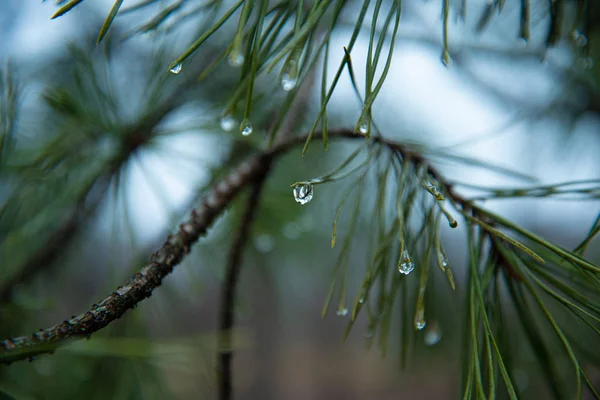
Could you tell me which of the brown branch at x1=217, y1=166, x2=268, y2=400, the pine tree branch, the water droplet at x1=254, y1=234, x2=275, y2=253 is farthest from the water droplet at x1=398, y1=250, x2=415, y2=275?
the water droplet at x1=254, y1=234, x2=275, y2=253

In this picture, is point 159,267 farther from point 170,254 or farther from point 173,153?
point 173,153

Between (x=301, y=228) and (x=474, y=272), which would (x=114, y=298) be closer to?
(x=474, y=272)

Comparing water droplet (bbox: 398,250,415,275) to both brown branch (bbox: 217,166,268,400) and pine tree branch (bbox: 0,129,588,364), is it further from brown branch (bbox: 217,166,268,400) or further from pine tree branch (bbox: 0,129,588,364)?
brown branch (bbox: 217,166,268,400)

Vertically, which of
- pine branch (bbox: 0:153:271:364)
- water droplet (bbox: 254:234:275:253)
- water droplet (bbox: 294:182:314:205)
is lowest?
pine branch (bbox: 0:153:271:364)

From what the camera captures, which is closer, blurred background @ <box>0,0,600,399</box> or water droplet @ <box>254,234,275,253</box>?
blurred background @ <box>0,0,600,399</box>

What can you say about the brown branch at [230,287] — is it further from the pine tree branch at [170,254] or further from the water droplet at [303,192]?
the water droplet at [303,192]

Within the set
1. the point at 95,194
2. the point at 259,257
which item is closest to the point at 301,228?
the point at 259,257
